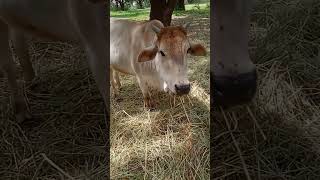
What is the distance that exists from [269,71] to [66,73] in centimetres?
68

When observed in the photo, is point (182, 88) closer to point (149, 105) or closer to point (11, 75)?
point (149, 105)

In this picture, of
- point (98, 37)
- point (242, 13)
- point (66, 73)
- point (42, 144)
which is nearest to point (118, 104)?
point (98, 37)

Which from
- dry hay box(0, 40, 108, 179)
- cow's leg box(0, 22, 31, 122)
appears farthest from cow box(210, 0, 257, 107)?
cow's leg box(0, 22, 31, 122)

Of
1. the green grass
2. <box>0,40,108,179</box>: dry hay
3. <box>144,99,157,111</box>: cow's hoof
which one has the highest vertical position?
the green grass

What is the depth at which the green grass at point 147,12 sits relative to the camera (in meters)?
1.00

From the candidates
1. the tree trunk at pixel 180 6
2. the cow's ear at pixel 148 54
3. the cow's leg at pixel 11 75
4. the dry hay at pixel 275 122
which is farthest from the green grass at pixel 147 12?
the cow's leg at pixel 11 75

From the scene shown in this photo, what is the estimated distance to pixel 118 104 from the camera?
3.45 feet

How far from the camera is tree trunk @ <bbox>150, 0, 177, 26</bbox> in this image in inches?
39.1

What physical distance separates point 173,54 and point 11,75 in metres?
0.82

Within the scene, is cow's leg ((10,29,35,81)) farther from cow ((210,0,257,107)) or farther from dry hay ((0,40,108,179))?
cow ((210,0,257,107))

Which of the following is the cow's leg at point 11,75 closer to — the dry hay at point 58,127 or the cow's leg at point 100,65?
the dry hay at point 58,127

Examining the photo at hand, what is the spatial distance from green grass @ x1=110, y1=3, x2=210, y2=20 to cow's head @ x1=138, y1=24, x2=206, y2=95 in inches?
2.7

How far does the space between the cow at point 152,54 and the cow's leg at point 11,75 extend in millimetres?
595

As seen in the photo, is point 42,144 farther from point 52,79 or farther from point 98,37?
point 98,37
